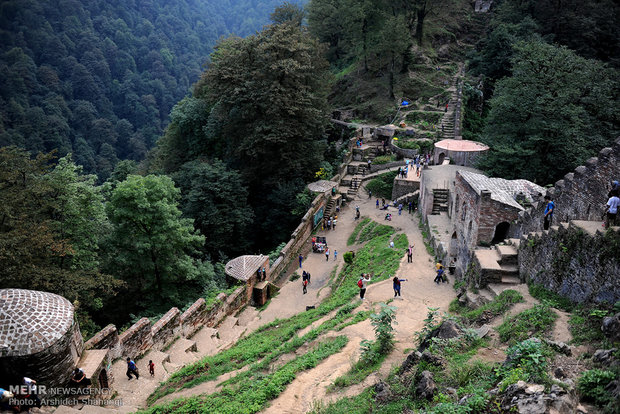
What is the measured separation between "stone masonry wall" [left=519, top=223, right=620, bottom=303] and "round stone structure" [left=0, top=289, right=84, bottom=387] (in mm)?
13719

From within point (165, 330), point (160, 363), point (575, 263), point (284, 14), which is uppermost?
point (284, 14)

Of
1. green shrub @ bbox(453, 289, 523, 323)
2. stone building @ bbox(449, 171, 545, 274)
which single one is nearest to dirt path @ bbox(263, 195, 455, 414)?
stone building @ bbox(449, 171, 545, 274)

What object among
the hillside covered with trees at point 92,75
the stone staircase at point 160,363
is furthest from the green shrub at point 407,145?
the hillside covered with trees at point 92,75

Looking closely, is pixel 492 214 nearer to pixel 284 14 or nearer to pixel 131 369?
pixel 131 369

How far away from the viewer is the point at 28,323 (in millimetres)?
11164

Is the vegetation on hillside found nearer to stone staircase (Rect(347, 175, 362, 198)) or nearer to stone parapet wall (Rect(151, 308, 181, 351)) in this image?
stone staircase (Rect(347, 175, 362, 198))

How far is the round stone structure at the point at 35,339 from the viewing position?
10891mm

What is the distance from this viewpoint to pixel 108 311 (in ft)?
76.5

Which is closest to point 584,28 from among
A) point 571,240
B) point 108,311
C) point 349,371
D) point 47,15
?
point 571,240

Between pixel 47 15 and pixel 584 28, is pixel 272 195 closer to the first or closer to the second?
pixel 584 28

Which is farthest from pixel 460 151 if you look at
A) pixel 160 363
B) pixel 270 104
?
pixel 160 363

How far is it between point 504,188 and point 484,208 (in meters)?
2.33

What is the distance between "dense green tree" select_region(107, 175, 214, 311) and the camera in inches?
852

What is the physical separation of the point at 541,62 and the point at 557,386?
24301 millimetres
